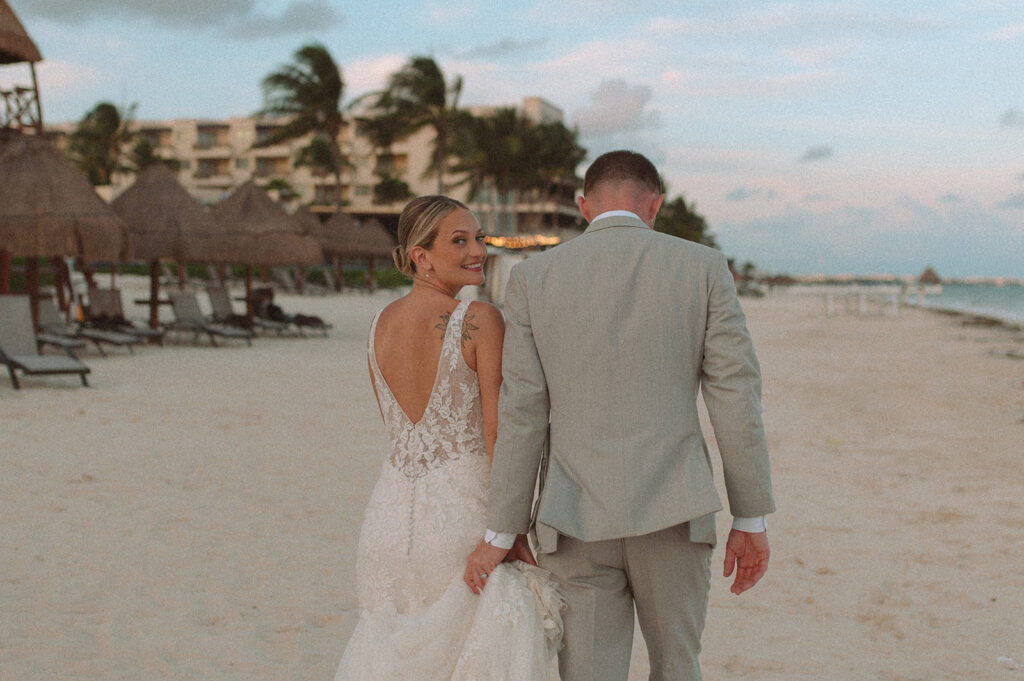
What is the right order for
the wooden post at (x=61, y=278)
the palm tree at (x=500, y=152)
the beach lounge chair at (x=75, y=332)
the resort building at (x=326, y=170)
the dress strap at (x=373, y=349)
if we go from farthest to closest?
the resort building at (x=326, y=170), the palm tree at (x=500, y=152), the wooden post at (x=61, y=278), the beach lounge chair at (x=75, y=332), the dress strap at (x=373, y=349)

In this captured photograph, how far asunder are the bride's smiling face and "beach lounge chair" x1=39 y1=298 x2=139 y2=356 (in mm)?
12698

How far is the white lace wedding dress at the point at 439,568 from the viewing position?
7.00 ft

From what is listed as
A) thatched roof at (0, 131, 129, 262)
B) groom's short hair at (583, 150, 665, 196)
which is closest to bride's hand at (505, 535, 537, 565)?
groom's short hair at (583, 150, 665, 196)

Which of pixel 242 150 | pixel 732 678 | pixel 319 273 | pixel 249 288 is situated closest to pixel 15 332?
pixel 249 288

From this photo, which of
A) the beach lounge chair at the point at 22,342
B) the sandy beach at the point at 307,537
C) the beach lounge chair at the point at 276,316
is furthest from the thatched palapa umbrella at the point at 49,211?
the beach lounge chair at the point at 276,316

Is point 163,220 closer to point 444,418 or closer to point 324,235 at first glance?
point 324,235

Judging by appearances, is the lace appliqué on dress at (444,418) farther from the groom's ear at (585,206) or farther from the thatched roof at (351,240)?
the thatched roof at (351,240)

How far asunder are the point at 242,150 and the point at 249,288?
5764 cm

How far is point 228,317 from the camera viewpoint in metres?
17.6

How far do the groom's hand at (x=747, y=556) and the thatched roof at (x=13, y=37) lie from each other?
17.8 metres

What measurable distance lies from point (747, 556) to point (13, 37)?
17967 millimetres

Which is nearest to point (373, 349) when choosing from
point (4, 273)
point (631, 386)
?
point (631, 386)

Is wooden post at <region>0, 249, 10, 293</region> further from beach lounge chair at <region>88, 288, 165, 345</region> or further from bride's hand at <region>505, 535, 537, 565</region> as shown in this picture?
bride's hand at <region>505, 535, 537, 565</region>

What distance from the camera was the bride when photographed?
7.27ft
